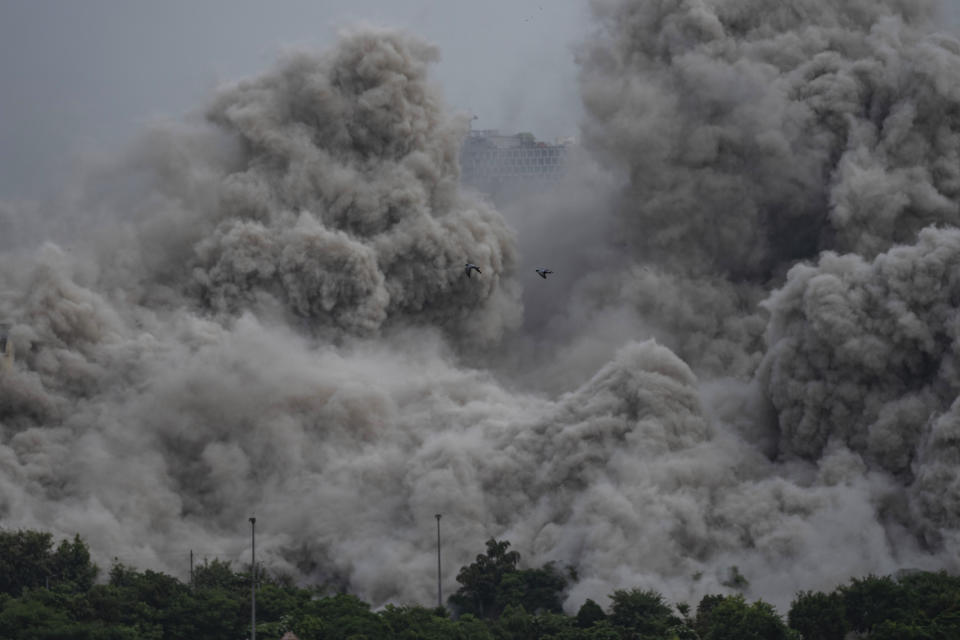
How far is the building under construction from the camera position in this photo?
112312 millimetres

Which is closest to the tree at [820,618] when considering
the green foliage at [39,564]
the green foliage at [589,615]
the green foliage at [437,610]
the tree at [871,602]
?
the green foliage at [437,610]

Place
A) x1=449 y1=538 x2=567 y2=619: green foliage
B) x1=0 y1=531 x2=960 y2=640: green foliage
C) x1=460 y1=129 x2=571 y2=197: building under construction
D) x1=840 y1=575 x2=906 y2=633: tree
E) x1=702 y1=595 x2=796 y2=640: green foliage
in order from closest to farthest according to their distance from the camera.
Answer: x1=702 y1=595 x2=796 y2=640: green foliage < x1=840 y1=575 x2=906 y2=633: tree < x1=0 y1=531 x2=960 y2=640: green foliage < x1=449 y1=538 x2=567 y2=619: green foliage < x1=460 y1=129 x2=571 y2=197: building under construction

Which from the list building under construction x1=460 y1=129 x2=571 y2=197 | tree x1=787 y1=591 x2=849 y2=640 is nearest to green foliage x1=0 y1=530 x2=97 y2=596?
tree x1=787 y1=591 x2=849 y2=640

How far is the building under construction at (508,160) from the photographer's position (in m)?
112

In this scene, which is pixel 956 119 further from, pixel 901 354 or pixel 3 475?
pixel 3 475

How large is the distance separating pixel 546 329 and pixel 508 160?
111 ft

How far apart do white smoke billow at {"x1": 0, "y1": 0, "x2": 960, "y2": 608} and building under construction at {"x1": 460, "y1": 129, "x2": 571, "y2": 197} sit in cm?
2461

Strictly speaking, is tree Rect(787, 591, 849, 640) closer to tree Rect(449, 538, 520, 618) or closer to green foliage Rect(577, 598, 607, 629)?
green foliage Rect(577, 598, 607, 629)

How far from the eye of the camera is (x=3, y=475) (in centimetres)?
7194

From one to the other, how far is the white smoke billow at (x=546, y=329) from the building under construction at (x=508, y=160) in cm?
2461

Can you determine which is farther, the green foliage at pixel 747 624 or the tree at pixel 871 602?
the tree at pixel 871 602

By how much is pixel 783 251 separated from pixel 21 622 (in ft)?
94.0

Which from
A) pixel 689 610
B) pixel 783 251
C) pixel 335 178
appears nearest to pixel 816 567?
pixel 689 610

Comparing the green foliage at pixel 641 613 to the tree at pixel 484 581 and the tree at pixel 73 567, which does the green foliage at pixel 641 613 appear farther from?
the tree at pixel 73 567
